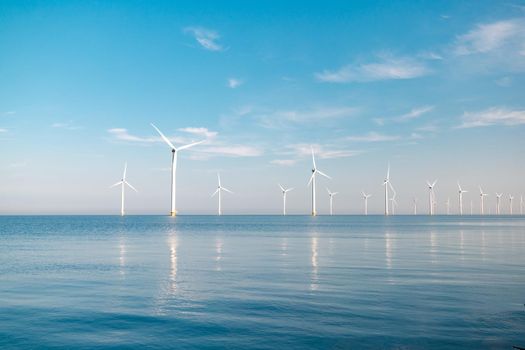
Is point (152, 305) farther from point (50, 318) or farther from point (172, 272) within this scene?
point (172, 272)

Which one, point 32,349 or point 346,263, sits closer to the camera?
point 32,349

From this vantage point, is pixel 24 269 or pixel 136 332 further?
pixel 24 269

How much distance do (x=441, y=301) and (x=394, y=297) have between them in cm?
234

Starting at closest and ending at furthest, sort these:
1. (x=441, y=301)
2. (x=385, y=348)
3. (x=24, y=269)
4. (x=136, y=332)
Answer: (x=385, y=348), (x=136, y=332), (x=441, y=301), (x=24, y=269)

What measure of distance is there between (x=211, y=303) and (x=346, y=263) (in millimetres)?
21657

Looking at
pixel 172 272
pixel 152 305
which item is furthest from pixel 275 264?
pixel 152 305

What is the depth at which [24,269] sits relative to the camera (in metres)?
42.3

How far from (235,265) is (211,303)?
18.3 meters

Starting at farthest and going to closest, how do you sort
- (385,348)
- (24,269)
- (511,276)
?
(24,269)
(511,276)
(385,348)

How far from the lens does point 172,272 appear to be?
128ft

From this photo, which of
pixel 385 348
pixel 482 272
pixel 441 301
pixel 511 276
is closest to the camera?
pixel 385 348

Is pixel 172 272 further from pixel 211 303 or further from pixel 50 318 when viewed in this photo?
pixel 50 318

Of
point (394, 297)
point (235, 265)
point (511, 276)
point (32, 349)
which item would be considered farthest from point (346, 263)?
point (32, 349)

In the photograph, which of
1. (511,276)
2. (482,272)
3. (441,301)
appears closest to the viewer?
(441,301)
